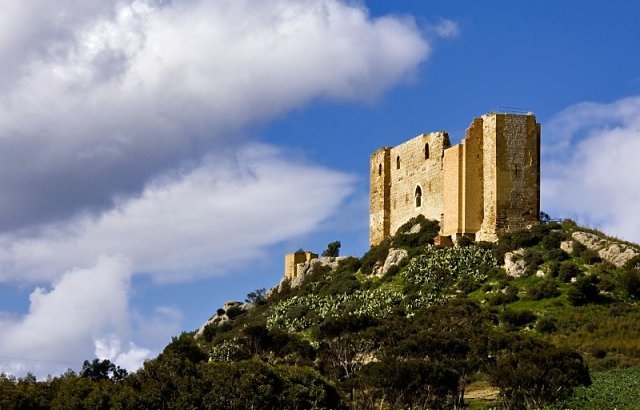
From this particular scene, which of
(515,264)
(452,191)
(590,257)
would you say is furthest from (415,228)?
(590,257)

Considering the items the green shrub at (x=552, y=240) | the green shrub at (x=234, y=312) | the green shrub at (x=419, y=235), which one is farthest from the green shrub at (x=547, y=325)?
the green shrub at (x=234, y=312)

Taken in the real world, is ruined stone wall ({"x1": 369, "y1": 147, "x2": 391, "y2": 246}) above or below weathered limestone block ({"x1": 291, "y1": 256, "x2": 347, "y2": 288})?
above

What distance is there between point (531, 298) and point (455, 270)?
18.7ft

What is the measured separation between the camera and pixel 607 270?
2240 inches

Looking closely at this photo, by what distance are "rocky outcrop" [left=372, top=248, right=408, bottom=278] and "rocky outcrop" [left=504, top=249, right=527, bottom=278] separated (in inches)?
271

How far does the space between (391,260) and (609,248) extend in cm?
1199

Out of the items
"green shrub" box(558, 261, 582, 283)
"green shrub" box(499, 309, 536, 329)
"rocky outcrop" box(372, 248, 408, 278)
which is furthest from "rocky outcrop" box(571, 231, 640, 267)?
"rocky outcrop" box(372, 248, 408, 278)

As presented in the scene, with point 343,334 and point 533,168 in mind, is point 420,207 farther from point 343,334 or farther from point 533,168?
point 343,334

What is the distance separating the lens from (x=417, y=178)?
68.6m

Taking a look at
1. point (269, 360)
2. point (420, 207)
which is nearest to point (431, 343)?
point (269, 360)

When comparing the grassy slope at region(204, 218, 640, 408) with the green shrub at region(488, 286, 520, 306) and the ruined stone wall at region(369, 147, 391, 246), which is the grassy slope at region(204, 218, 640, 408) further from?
the ruined stone wall at region(369, 147, 391, 246)

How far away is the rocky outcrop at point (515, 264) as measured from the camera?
58.1 meters

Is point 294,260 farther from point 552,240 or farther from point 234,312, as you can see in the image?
point 552,240

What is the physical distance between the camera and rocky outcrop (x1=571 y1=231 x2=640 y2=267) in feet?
188
